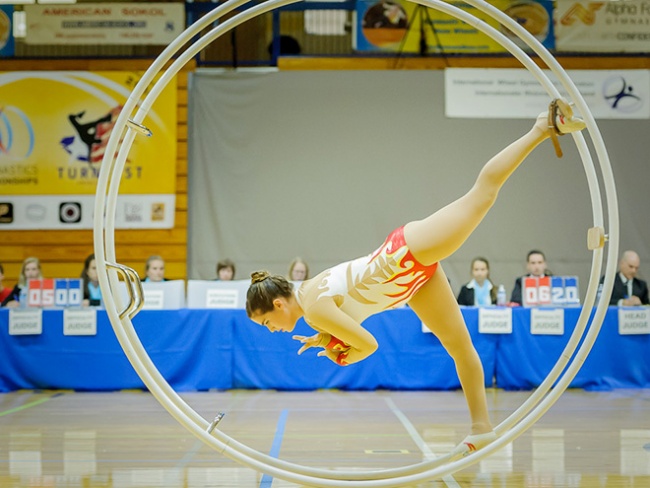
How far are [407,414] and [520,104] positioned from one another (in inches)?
203

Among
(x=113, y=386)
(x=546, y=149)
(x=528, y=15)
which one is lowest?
(x=113, y=386)

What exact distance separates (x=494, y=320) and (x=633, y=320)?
125cm

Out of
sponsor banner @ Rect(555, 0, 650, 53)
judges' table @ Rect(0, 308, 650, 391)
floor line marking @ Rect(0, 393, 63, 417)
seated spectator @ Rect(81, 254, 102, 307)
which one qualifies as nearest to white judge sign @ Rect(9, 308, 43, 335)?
judges' table @ Rect(0, 308, 650, 391)

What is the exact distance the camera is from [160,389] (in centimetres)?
367

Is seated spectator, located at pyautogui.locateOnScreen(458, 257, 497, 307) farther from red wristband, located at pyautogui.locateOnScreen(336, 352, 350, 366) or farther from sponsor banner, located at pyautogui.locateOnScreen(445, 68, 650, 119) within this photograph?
red wristband, located at pyautogui.locateOnScreen(336, 352, 350, 366)

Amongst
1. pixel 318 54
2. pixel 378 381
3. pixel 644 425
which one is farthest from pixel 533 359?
pixel 318 54

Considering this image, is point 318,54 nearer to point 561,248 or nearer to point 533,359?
point 561,248

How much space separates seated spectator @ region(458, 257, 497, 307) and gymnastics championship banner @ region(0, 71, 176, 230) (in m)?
4.09

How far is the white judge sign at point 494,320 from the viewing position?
739cm

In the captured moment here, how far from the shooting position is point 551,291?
7.44 metres

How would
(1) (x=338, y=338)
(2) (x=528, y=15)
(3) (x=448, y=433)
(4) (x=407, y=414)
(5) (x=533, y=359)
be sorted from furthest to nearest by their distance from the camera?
(2) (x=528, y=15)
(5) (x=533, y=359)
(4) (x=407, y=414)
(3) (x=448, y=433)
(1) (x=338, y=338)

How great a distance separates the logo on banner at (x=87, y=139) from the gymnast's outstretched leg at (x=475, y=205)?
24.6 ft

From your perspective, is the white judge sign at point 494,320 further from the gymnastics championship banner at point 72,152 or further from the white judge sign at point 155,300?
the gymnastics championship banner at point 72,152

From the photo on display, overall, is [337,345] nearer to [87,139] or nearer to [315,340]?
[315,340]
